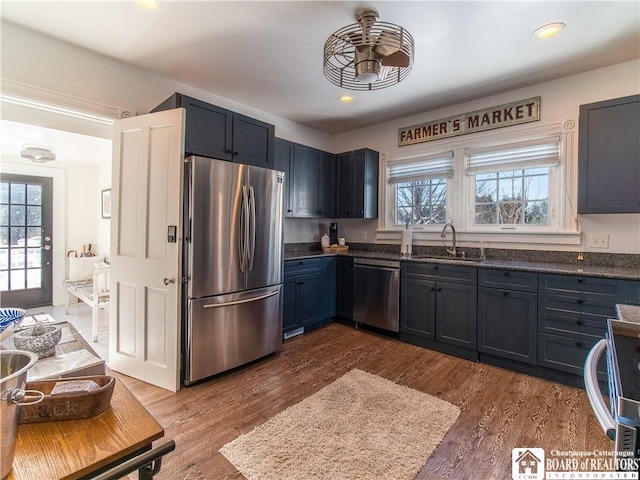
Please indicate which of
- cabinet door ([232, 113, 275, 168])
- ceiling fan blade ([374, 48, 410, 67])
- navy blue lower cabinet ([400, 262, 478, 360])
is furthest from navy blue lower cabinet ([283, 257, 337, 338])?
ceiling fan blade ([374, 48, 410, 67])

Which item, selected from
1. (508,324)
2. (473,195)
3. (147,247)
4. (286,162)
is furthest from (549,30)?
(147,247)

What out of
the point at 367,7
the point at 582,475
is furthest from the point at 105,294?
the point at 582,475

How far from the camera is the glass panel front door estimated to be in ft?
14.7

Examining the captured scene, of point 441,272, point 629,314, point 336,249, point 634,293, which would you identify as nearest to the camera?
point 629,314

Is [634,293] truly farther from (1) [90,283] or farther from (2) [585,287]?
(1) [90,283]

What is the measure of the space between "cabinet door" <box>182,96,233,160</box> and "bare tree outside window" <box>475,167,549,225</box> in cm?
275

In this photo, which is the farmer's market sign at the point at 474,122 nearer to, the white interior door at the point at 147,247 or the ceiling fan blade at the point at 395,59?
the ceiling fan blade at the point at 395,59

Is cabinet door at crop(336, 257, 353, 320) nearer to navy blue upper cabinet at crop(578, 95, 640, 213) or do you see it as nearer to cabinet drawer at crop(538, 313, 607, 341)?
cabinet drawer at crop(538, 313, 607, 341)

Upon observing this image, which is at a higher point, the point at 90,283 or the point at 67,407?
the point at 67,407

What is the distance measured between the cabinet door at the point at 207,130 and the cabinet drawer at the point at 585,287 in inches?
115

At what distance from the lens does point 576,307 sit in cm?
244

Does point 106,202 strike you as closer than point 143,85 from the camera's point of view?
No

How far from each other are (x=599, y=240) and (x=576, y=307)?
792mm

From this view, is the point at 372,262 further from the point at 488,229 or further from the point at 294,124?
the point at 294,124
